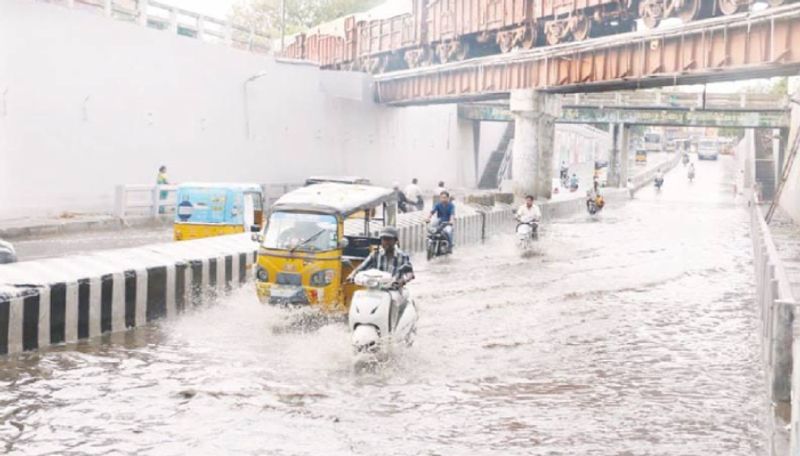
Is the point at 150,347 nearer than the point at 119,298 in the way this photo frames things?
Yes

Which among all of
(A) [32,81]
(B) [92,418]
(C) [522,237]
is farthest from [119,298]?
(A) [32,81]

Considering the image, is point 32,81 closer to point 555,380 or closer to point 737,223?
point 555,380

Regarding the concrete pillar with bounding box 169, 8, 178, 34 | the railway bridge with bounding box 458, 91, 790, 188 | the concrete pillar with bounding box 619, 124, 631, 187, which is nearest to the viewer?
the concrete pillar with bounding box 169, 8, 178, 34

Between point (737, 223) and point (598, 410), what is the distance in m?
32.7

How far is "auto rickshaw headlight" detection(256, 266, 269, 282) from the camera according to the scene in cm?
1249

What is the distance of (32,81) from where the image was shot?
91.6 ft

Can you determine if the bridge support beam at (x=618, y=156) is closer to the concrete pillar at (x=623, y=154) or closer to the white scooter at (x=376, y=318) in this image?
the concrete pillar at (x=623, y=154)

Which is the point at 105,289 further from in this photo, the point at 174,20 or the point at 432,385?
the point at 174,20

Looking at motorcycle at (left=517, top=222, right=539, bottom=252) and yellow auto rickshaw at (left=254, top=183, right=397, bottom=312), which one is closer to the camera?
Answer: yellow auto rickshaw at (left=254, top=183, right=397, bottom=312)

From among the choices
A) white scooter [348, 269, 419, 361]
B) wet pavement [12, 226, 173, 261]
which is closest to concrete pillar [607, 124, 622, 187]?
wet pavement [12, 226, 173, 261]

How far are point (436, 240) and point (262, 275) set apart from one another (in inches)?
394

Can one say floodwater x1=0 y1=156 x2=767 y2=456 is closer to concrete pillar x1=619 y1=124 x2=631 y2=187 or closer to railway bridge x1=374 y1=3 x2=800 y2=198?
railway bridge x1=374 y1=3 x2=800 y2=198

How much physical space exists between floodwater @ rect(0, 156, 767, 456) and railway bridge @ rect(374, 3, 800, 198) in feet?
39.2

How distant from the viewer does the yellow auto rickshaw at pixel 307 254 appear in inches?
482
